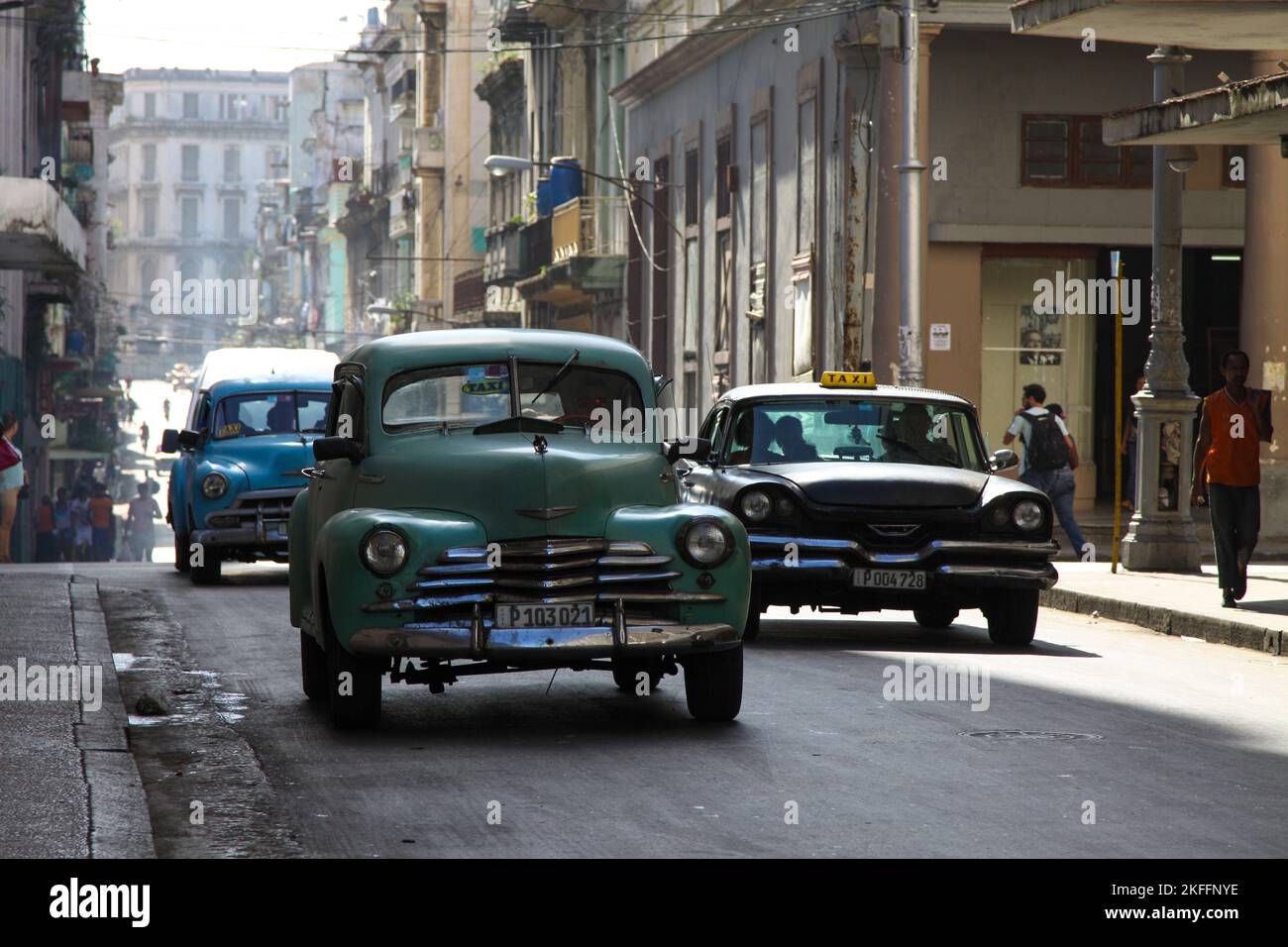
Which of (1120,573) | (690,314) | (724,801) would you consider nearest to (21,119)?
(690,314)

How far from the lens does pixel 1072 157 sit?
29.4 m

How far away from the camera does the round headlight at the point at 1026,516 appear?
46.9ft

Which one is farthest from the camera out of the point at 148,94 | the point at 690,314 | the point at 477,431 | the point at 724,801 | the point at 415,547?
the point at 148,94

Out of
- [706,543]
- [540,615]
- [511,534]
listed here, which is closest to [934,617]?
[706,543]

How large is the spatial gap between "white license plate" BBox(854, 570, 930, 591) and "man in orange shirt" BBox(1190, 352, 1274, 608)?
10.8 ft

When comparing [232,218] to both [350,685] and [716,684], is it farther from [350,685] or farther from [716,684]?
[716,684]

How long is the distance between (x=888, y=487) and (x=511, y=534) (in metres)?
4.85

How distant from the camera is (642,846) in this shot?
7328 mm

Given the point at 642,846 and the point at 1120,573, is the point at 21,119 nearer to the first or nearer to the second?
the point at 1120,573

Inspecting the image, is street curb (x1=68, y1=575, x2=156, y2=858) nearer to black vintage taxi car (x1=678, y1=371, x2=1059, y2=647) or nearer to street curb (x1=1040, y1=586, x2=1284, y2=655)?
black vintage taxi car (x1=678, y1=371, x2=1059, y2=647)

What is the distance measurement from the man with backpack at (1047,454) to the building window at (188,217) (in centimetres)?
15468

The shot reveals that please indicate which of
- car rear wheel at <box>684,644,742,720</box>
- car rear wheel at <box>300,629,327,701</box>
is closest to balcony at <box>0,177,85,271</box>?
car rear wheel at <box>300,629,327,701</box>
